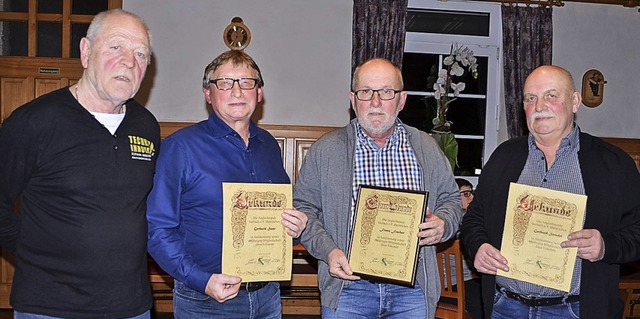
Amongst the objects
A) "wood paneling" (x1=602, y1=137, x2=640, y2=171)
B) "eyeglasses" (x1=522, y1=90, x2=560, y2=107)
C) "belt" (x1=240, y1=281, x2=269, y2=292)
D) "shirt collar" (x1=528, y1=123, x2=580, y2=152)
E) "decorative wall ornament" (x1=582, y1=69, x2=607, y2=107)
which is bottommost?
"belt" (x1=240, y1=281, x2=269, y2=292)

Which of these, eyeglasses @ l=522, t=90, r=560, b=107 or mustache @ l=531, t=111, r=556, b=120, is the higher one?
eyeglasses @ l=522, t=90, r=560, b=107

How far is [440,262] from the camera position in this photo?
3893mm

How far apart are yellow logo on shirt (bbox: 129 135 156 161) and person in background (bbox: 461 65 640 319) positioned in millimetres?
1289

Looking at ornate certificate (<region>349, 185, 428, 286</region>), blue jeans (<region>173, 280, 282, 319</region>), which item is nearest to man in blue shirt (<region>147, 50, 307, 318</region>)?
blue jeans (<region>173, 280, 282, 319</region>)

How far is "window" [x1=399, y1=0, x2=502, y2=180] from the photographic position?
22.8 feet

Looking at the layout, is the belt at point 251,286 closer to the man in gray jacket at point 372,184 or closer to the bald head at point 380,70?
the man in gray jacket at point 372,184

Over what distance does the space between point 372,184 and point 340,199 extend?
0.45ft

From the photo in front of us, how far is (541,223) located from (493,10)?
5.13 meters

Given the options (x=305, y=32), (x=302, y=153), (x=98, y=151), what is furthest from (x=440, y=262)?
(x=305, y=32)

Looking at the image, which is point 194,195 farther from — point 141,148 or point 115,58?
point 115,58

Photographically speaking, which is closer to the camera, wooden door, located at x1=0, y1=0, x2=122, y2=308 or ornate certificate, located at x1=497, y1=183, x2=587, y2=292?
ornate certificate, located at x1=497, y1=183, x2=587, y2=292

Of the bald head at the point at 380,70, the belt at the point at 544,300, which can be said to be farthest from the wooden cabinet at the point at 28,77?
the belt at the point at 544,300

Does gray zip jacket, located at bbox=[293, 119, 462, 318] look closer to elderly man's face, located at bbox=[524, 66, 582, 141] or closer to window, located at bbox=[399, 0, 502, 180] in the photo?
elderly man's face, located at bbox=[524, 66, 582, 141]

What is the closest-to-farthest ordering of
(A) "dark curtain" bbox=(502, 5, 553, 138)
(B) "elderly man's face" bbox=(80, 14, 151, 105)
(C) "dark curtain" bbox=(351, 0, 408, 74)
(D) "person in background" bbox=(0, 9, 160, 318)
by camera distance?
(D) "person in background" bbox=(0, 9, 160, 318) → (B) "elderly man's face" bbox=(80, 14, 151, 105) → (C) "dark curtain" bbox=(351, 0, 408, 74) → (A) "dark curtain" bbox=(502, 5, 553, 138)
